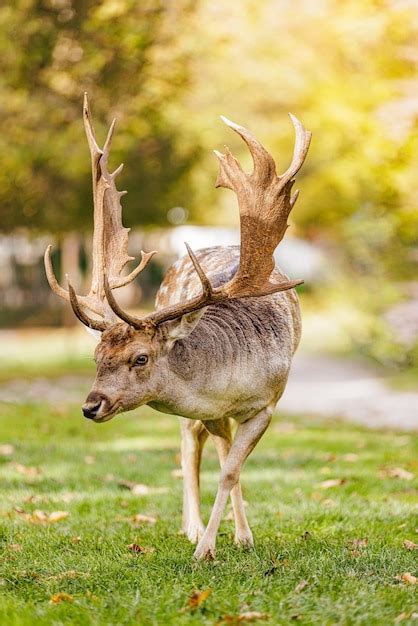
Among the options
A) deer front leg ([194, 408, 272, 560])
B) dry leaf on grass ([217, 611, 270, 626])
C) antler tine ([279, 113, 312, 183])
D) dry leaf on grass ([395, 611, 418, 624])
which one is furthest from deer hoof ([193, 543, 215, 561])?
antler tine ([279, 113, 312, 183])

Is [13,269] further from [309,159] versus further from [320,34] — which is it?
[320,34]

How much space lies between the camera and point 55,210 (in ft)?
57.7

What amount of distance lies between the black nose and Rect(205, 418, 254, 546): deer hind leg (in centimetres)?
124

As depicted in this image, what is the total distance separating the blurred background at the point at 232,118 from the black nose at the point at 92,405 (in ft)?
32.3

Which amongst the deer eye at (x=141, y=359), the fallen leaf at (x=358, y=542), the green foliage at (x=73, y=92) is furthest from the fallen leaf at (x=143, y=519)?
the green foliage at (x=73, y=92)

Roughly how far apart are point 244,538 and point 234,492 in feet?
0.90

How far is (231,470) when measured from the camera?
5.81m

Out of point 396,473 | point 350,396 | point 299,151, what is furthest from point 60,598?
point 350,396

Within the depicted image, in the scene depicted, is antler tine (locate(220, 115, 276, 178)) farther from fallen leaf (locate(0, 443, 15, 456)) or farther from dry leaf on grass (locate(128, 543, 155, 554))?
fallen leaf (locate(0, 443, 15, 456))

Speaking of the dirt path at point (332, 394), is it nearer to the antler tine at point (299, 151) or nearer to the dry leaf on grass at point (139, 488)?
the dry leaf on grass at point (139, 488)

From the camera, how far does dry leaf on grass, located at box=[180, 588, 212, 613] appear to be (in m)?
4.52

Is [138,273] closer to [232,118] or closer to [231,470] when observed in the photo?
[231,470]

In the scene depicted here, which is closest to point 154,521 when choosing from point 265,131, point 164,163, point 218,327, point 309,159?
point 218,327

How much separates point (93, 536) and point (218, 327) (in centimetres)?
144
